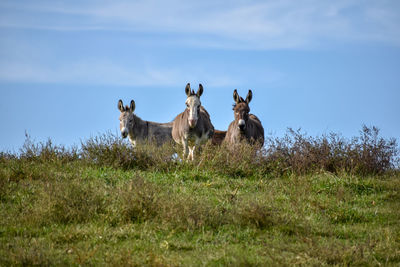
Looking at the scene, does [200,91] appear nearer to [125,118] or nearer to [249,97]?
[249,97]

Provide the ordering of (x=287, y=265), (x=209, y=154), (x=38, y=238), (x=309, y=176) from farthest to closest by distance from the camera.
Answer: (x=209, y=154) → (x=309, y=176) → (x=38, y=238) → (x=287, y=265)

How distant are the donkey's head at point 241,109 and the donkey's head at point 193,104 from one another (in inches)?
46.5

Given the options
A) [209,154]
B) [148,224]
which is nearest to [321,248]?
[148,224]

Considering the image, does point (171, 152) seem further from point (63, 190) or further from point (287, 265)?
point (287, 265)

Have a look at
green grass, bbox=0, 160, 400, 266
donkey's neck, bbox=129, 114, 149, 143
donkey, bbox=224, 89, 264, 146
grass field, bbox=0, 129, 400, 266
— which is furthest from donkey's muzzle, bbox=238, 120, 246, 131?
donkey's neck, bbox=129, 114, 149, 143

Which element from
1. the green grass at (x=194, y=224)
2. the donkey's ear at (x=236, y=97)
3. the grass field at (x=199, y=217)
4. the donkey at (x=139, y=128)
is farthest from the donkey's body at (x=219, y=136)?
the green grass at (x=194, y=224)

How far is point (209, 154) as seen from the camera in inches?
515

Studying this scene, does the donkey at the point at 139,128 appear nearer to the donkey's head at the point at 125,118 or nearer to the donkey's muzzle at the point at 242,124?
the donkey's head at the point at 125,118

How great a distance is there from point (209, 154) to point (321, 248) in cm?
667

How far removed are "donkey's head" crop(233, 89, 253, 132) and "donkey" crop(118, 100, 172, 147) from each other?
384 cm

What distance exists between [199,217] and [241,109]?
27.1ft

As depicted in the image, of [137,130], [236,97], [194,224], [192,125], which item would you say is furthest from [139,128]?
[194,224]

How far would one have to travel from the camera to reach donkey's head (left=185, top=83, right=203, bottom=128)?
15.7 metres

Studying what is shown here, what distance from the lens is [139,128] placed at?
65.8 ft
